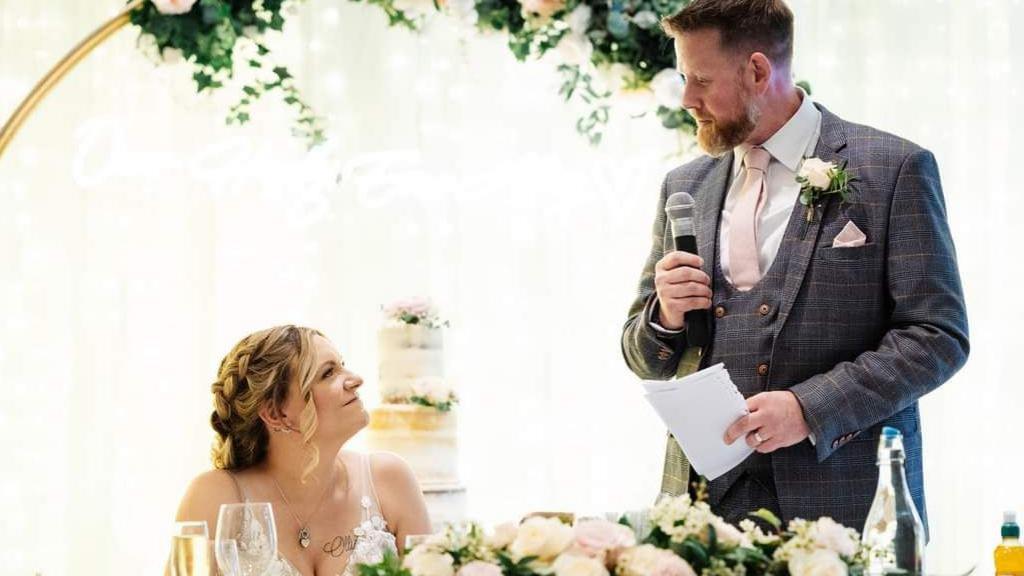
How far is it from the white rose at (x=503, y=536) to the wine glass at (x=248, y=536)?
599 mm

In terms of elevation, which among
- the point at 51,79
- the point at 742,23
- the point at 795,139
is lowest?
the point at 795,139

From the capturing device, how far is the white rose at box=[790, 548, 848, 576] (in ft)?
4.48

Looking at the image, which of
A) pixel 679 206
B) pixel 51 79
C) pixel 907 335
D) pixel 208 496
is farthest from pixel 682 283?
pixel 51 79

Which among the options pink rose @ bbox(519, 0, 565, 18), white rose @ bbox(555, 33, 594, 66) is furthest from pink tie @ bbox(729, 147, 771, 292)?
white rose @ bbox(555, 33, 594, 66)

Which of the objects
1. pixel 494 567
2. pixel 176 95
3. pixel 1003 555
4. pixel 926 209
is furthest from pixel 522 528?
pixel 176 95

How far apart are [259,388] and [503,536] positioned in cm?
172

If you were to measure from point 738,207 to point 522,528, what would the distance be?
3.85ft

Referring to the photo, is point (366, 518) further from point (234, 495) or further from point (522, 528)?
point (522, 528)

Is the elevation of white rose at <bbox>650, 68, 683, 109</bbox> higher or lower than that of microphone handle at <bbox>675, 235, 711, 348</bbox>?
higher

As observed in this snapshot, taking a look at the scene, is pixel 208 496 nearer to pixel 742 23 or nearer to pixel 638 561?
pixel 742 23

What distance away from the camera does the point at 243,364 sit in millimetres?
3084

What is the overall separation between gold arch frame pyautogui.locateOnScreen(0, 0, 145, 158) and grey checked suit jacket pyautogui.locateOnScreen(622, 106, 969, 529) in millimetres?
2169

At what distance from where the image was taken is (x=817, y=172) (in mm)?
2291

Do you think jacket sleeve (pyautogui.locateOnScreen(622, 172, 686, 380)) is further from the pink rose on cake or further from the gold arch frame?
the pink rose on cake
